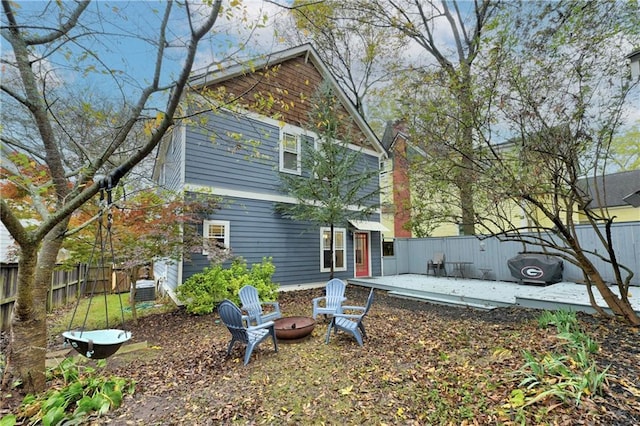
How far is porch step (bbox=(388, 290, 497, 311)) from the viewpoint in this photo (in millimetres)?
7359

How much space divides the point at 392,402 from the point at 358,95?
17.4 metres

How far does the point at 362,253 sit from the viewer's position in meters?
12.2

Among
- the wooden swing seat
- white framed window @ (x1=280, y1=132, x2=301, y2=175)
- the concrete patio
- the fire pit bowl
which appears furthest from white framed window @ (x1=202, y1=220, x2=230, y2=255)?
the concrete patio

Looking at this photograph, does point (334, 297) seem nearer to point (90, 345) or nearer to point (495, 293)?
point (90, 345)

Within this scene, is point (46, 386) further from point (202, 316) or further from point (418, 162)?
point (418, 162)

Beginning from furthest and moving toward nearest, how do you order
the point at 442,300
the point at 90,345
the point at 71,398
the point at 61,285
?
1. the point at 61,285
2. the point at 442,300
3. the point at 71,398
4. the point at 90,345

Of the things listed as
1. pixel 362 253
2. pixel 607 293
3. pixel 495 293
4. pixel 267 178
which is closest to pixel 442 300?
pixel 495 293

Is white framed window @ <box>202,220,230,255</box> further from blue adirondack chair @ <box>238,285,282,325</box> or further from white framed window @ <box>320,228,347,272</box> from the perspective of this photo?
white framed window @ <box>320,228,347,272</box>

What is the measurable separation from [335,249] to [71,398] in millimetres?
8650

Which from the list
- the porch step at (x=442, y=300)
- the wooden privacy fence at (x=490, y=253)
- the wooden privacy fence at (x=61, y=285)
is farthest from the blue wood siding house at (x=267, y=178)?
the porch step at (x=442, y=300)

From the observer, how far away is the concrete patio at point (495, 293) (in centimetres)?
645

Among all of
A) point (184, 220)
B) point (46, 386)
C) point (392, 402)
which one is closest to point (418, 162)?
point (392, 402)

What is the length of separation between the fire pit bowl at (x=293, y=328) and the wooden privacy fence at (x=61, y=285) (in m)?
2.61

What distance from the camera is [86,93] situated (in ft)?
16.8
